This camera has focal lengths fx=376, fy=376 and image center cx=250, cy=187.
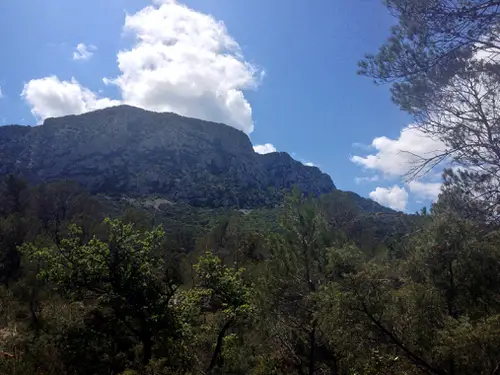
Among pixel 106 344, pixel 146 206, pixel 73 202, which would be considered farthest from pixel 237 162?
pixel 106 344

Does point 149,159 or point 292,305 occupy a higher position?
point 149,159

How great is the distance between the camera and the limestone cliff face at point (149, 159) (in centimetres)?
12731

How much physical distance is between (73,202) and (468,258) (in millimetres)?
42754

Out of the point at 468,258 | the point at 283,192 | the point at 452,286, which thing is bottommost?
the point at 452,286

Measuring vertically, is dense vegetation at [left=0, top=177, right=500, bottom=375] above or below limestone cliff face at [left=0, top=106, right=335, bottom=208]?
below

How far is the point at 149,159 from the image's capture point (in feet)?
462

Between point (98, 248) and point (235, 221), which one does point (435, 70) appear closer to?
point (98, 248)

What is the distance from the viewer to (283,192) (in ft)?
36.0

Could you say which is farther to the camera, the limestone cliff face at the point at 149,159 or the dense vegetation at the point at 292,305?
the limestone cliff face at the point at 149,159

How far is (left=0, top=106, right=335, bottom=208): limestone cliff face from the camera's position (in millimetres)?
127312

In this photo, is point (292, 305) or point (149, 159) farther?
point (149, 159)

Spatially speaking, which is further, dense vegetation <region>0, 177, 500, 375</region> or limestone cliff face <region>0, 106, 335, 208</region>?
limestone cliff face <region>0, 106, 335, 208</region>

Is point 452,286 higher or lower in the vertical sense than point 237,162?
lower

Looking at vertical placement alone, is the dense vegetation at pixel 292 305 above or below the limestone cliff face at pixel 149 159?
below
